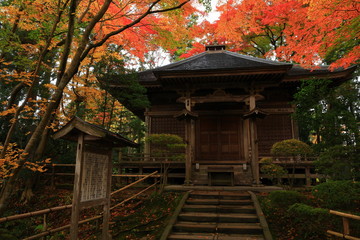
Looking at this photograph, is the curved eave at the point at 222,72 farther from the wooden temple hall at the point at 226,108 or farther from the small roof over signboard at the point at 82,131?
the small roof over signboard at the point at 82,131

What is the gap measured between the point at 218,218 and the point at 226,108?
749cm

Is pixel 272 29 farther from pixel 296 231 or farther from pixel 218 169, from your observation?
pixel 296 231

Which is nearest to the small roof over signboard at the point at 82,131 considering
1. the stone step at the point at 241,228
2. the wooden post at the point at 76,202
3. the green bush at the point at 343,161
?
the wooden post at the point at 76,202

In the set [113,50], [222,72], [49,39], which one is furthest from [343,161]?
[113,50]

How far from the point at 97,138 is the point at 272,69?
27.3 ft

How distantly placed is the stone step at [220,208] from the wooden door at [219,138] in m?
5.43

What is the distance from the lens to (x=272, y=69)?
33.3 feet

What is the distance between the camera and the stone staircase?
639cm

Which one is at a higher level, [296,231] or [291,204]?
[291,204]

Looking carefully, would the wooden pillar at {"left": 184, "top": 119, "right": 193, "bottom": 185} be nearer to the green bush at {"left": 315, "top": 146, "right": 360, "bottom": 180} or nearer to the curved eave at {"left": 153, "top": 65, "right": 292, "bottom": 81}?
the curved eave at {"left": 153, "top": 65, "right": 292, "bottom": 81}

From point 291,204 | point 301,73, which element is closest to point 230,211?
point 291,204

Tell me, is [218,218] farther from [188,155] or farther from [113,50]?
[113,50]

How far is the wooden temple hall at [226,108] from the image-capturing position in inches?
418

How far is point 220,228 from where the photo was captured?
21.6 ft
